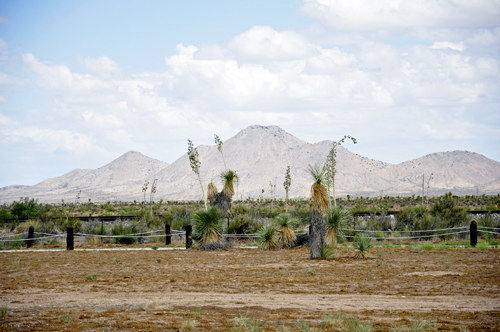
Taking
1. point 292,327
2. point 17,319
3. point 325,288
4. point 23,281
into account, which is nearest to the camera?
point 292,327

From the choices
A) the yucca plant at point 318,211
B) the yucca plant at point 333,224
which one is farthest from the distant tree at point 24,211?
the yucca plant at point 318,211

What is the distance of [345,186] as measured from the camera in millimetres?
157375

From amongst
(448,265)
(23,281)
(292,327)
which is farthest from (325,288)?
(23,281)

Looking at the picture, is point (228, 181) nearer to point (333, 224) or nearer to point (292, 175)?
point (333, 224)

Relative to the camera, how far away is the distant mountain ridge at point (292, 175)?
157250mm

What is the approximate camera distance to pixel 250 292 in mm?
10594

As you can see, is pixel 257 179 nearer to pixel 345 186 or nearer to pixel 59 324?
pixel 345 186

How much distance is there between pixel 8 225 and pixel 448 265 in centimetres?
2544

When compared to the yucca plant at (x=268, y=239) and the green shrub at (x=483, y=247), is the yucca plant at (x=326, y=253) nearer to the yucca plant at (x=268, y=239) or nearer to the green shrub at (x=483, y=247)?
the yucca plant at (x=268, y=239)

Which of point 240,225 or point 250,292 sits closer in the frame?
point 250,292

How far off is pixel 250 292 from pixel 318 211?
655 centimetres

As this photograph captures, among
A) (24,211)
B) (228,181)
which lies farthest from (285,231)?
(24,211)

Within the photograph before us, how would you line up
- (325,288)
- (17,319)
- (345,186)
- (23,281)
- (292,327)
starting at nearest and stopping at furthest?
(292,327) < (17,319) < (325,288) < (23,281) < (345,186)

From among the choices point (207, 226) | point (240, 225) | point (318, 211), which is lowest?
point (240, 225)
